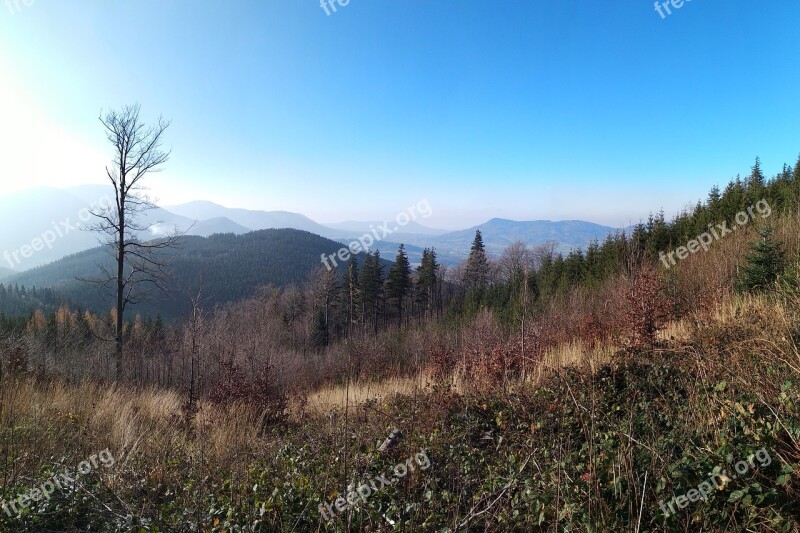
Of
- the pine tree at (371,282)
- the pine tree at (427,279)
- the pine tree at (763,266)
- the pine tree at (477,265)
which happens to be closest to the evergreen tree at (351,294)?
the pine tree at (763,266)

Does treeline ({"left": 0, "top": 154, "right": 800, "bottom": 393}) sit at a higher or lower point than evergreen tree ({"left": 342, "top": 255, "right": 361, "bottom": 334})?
lower

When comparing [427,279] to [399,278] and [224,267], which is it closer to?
[399,278]

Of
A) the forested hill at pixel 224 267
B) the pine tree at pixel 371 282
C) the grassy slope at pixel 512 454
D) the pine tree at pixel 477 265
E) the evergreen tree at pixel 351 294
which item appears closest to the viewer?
the grassy slope at pixel 512 454

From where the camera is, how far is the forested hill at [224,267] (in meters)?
95.4

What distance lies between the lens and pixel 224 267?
107 metres

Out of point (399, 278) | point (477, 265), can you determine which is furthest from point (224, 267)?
point (477, 265)

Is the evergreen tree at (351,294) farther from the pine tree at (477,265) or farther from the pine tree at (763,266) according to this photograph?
the pine tree at (477,265)

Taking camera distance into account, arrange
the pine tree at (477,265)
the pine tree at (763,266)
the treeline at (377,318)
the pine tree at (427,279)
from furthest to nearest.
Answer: the pine tree at (427,279) < the pine tree at (477,265) < the treeline at (377,318) < the pine tree at (763,266)

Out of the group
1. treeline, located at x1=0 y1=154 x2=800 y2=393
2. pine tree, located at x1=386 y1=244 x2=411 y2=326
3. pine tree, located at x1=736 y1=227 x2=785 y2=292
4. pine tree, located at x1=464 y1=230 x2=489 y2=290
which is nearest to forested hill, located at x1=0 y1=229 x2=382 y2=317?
treeline, located at x1=0 y1=154 x2=800 y2=393

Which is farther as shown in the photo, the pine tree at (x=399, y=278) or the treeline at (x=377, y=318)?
the pine tree at (x=399, y=278)

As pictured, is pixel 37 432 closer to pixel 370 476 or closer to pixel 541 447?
pixel 370 476

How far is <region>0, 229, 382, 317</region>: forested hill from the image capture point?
95.4 meters

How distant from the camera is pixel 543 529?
2.60 m

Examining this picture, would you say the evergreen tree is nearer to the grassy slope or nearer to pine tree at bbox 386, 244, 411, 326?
the grassy slope
